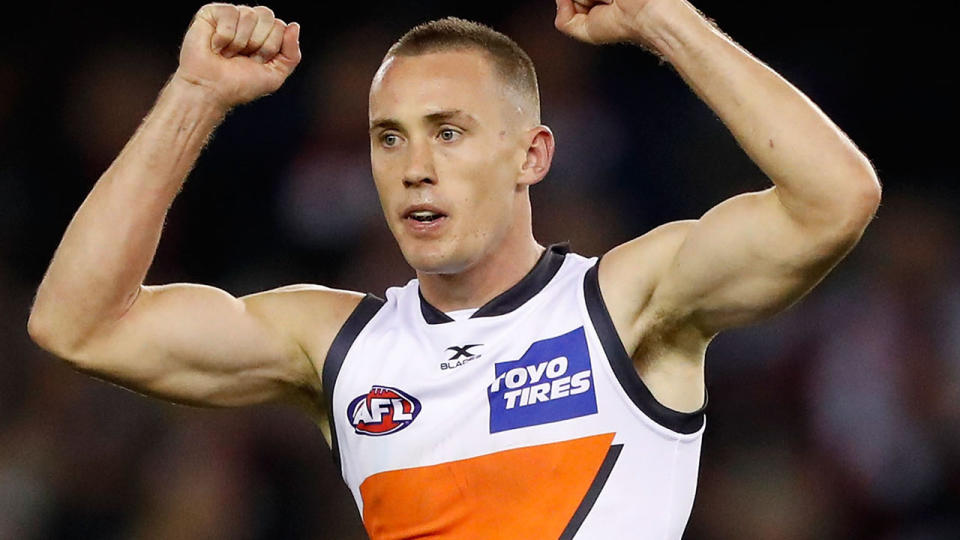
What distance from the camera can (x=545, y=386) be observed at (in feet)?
11.5

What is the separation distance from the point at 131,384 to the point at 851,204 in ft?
6.17

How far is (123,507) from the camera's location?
677cm

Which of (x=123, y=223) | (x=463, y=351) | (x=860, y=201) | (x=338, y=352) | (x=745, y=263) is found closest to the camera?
(x=860, y=201)

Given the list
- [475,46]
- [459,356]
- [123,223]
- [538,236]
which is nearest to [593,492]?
[459,356]

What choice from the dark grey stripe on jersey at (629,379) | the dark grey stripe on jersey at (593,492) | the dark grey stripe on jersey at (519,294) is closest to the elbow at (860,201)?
the dark grey stripe on jersey at (629,379)

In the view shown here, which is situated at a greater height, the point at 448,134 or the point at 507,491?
the point at 448,134

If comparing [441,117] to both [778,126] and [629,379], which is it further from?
[778,126]

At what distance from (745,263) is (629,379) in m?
0.43

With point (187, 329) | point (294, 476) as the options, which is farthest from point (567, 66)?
point (187, 329)

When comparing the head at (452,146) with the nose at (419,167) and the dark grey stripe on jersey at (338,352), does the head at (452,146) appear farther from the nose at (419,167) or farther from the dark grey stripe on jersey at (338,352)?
the dark grey stripe on jersey at (338,352)

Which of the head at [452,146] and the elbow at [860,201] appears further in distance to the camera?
the head at [452,146]

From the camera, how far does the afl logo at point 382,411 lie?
12.0 ft

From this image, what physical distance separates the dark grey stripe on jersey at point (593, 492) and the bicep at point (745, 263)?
14.5 inches

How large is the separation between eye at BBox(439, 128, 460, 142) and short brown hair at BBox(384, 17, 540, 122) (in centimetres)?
23
